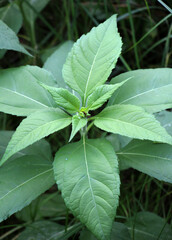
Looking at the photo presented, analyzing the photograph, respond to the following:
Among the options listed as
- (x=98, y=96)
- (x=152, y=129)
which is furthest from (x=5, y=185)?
(x=152, y=129)

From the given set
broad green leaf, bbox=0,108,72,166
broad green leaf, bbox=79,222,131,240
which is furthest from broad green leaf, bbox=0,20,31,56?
broad green leaf, bbox=79,222,131,240

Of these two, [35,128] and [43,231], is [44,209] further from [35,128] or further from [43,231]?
[35,128]

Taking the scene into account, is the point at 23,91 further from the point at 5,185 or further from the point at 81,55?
the point at 5,185

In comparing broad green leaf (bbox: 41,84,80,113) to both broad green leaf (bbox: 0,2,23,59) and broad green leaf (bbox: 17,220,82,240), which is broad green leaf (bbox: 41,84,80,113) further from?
broad green leaf (bbox: 0,2,23,59)

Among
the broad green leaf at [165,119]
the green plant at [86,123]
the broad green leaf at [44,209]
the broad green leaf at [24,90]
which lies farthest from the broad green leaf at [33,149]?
the broad green leaf at [165,119]

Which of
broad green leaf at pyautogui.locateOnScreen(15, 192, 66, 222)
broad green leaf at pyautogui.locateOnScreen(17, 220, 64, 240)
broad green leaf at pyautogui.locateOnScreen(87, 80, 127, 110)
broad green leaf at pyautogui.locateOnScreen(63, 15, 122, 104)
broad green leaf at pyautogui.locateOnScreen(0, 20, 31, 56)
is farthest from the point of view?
broad green leaf at pyautogui.locateOnScreen(15, 192, 66, 222)

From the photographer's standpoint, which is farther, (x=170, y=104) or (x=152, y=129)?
(x=170, y=104)

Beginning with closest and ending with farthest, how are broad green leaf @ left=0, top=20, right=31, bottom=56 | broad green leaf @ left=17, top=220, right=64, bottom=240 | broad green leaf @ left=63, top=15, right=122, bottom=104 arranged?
broad green leaf @ left=63, top=15, right=122, bottom=104 → broad green leaf @ left=0, top=20, right=31, bottom=56 → broad green leaf @ left=17, top=220, right=64, bottom=240

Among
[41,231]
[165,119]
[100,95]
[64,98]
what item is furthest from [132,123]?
[41,231]
